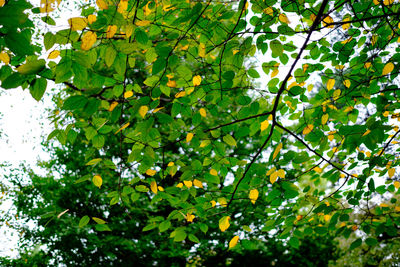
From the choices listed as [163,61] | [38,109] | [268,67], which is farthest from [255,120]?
[38,109]

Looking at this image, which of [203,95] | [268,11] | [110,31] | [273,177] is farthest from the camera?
[203,95]

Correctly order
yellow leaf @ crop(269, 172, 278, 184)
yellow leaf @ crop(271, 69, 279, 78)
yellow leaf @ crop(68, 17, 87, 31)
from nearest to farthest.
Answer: yellow leaf @ crop(68, 17, 87, 31), yellow leaf @ crop(269, 172, 278, 184), yellow leaf @ crop(271, 69, 279, 78)

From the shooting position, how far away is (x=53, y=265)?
762cm

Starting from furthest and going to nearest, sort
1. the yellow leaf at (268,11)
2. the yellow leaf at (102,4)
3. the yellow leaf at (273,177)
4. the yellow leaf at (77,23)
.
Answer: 1. the yellow leaf at (268,11)
2. the yellow leaf at (273,177)
3. the yellow leaf at (102,4)
4. the yellow leaf at (77,23)

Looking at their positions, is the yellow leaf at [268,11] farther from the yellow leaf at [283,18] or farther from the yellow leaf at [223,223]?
the yellow leaf at [223,223]

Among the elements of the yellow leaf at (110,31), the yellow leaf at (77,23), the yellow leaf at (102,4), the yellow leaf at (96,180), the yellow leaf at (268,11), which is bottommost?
the yellow leaf at (96,180)

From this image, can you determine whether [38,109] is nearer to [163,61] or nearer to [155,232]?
[155,232]

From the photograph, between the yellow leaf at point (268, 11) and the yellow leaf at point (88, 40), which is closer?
the yellow leaf at point (88, 40)

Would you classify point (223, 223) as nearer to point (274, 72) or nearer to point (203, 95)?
point (203, 95)

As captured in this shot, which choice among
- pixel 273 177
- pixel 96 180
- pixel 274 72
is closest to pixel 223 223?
pixel 273 177

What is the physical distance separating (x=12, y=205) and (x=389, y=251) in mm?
10350

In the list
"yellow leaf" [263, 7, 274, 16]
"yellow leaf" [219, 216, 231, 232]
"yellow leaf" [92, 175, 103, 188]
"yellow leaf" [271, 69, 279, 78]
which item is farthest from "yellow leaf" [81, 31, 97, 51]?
"yellow leaf" [271, 69, 279, 78]

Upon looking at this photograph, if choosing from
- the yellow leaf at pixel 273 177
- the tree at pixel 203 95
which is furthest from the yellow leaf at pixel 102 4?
the yellow leaf at pixel 273 177

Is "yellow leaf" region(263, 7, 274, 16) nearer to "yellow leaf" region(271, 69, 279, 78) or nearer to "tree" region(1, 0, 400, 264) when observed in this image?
"tree" region(1, 0, 400, 264)
